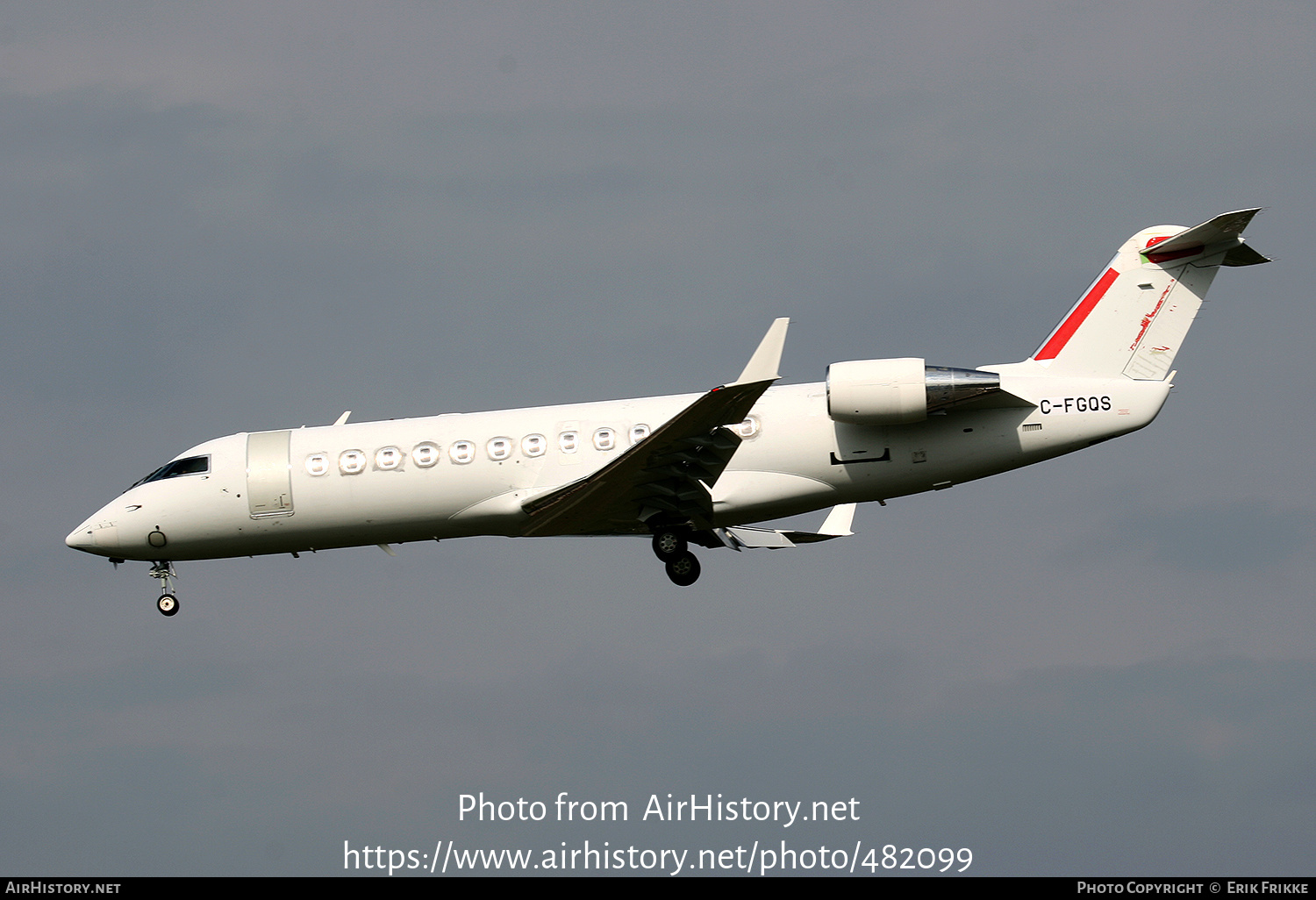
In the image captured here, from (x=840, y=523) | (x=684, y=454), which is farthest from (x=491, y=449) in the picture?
(x=840, y=523)

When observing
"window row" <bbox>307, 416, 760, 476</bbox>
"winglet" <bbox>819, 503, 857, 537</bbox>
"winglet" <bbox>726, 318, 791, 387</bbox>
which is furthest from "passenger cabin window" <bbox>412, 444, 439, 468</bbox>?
"winglet" <bbox>819, 503, 857, 537</bbox>

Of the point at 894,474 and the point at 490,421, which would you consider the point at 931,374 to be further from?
the point at 490,421

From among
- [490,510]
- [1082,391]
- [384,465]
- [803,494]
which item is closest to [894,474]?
[803,494]

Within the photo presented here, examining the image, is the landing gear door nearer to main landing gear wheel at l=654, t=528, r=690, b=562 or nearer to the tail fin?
main landing gear wheel at l=654, t=528, r=690, b=562

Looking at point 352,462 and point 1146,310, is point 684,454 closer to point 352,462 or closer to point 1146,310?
point 352,462

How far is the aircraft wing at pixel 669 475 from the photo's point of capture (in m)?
22.2

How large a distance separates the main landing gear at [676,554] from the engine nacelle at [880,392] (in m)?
4.02

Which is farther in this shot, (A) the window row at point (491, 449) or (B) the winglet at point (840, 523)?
(B) the winglet at point (840, 523)

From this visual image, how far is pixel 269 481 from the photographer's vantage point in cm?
2631

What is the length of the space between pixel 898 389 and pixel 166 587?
14739 millimetres

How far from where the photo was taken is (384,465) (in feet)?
85.0

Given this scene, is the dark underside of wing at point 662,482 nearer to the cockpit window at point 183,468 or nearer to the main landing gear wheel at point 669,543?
the main landing gear wheel at point 669,543

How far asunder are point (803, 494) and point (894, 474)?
5.43 ft

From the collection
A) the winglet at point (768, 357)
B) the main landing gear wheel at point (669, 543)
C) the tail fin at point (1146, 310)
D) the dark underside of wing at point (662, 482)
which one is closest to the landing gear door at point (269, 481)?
the dark underside of wing at point (662, 482)
